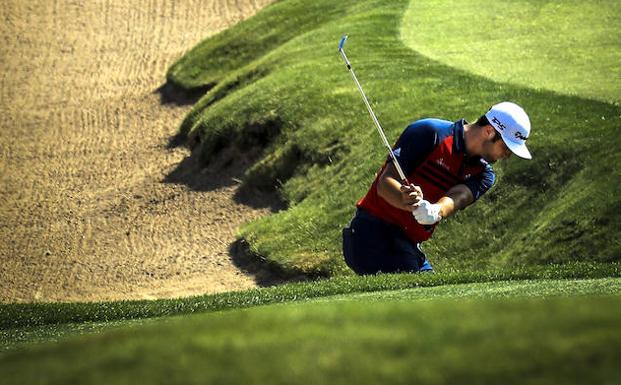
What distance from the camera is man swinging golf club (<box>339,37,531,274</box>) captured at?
1001 cm

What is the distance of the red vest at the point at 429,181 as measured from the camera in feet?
33.6

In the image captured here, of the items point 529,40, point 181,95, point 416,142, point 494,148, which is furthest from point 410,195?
point 181,95

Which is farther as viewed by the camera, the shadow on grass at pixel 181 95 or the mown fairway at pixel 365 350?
the shadow on grass at pixel 181 95

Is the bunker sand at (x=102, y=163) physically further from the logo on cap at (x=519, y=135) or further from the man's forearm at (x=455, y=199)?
the logo on cap at (x=519, y=135)

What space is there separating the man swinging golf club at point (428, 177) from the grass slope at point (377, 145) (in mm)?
3593

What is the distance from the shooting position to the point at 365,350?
14.8 ft

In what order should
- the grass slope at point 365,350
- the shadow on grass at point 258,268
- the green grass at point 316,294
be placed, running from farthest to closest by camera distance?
the shadow on grass at point 258,268
the green grass at point 316,294
the grass slope at point 365,350

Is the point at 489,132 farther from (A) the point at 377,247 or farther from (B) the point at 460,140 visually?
(A) the point at 377,247

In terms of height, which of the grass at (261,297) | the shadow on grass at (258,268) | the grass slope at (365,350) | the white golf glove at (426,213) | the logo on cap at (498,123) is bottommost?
the shadow on grass at (258,268)

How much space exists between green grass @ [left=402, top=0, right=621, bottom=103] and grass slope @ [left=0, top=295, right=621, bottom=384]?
11833mm

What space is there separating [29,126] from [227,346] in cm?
2228

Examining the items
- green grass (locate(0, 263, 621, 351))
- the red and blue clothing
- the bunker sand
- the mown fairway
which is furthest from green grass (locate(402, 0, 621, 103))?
the mown fairway

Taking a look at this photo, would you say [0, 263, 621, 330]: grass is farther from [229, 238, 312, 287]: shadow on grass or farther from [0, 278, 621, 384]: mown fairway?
[0, 278, 621, 384]: mown fairway

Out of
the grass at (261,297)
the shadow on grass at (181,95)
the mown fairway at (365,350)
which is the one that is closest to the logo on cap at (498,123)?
the grass at (261,297)
